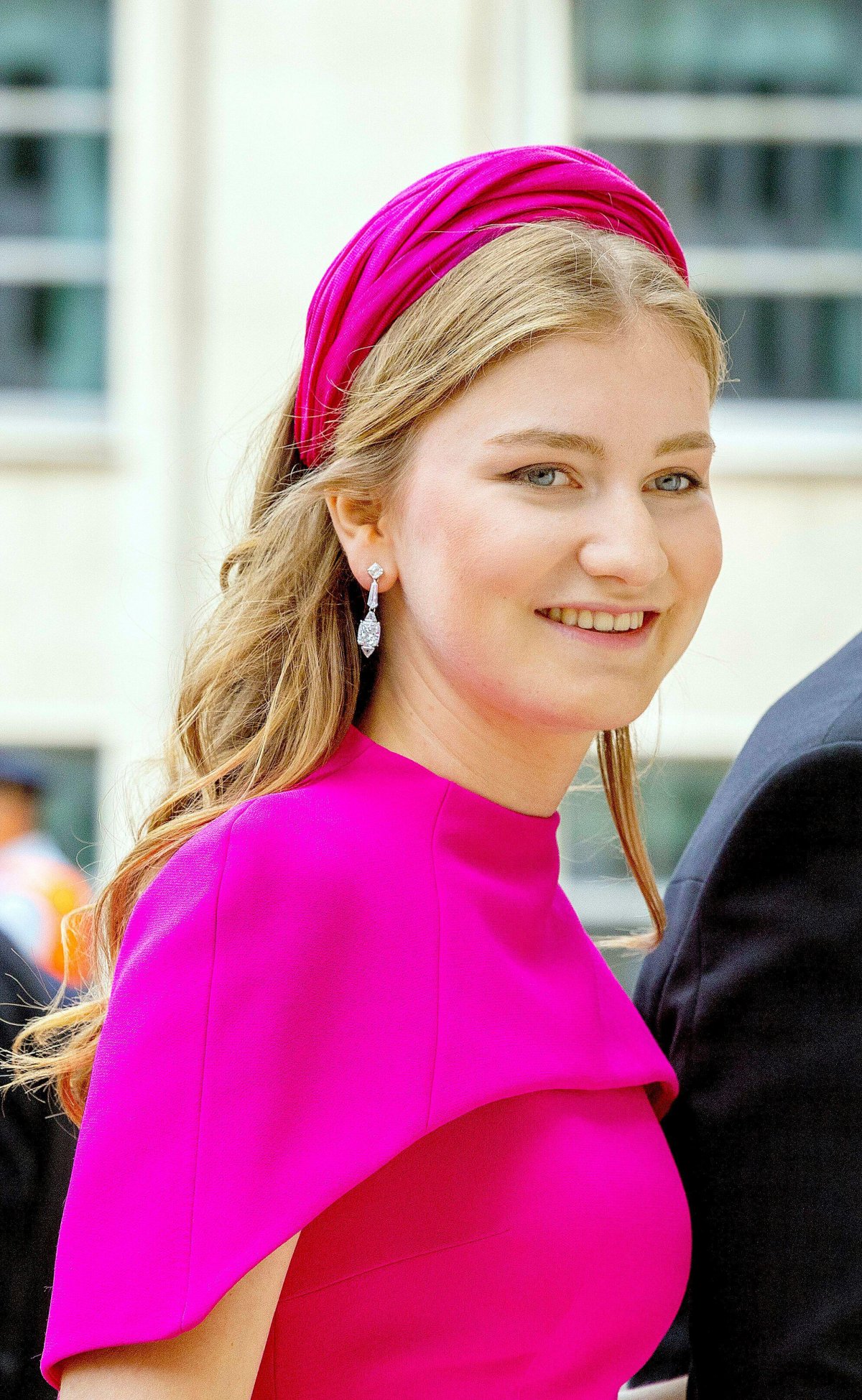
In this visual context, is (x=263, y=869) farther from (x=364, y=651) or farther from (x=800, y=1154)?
(x=800, y=1154)

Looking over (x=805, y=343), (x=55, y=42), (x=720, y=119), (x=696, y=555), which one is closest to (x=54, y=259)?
(x=55, y=42)

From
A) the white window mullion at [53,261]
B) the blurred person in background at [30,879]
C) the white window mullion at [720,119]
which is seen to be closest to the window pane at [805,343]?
the white window mullion at [720,119]

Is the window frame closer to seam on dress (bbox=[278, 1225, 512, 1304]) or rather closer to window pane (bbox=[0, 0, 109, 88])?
window pane (bbox=[0, 0, 109, 88])

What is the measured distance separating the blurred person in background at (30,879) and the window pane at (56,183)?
349cm

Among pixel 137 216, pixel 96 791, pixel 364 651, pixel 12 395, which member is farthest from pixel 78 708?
pixel 364 651

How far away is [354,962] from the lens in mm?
1366

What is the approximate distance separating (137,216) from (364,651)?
305 inches

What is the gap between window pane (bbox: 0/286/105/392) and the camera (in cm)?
940

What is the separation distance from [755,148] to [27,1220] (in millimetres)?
8675

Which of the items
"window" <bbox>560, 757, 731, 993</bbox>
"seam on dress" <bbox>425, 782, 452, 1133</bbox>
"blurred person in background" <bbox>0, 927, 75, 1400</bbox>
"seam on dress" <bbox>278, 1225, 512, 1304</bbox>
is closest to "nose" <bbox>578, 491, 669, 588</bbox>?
"seam on dress" <bbox>425, 782, 452, 1133</bbox>

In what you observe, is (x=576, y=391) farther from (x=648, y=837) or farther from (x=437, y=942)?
(x=648, y=837)

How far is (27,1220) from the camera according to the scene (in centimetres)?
161

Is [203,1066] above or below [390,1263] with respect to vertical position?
above

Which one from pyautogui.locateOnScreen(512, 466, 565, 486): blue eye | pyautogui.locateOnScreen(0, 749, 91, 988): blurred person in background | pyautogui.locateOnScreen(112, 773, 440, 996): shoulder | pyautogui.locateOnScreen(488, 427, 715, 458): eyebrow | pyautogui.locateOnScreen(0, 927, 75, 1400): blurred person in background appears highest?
pyautogui.locateOnScreen(488, 427, 715, 458): eyebrow
